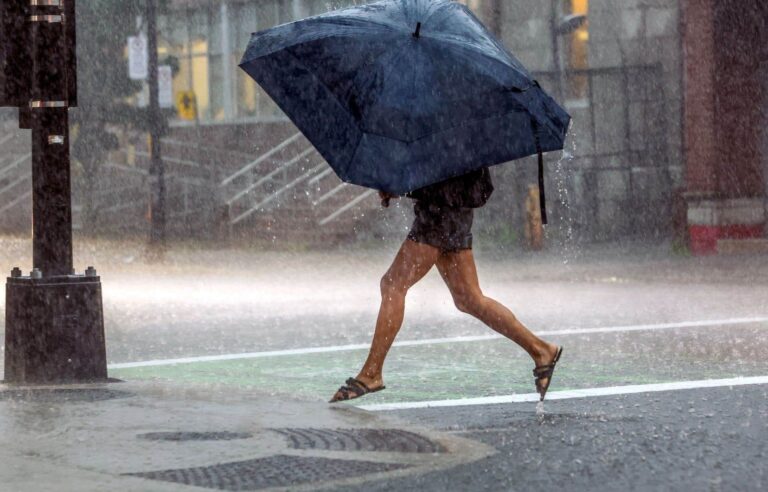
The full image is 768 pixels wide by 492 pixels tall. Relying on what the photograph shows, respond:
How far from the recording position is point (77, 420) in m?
8.77

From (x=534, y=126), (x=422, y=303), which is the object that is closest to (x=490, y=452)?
(x=534, y=126)

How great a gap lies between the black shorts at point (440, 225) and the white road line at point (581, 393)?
3.57 ft

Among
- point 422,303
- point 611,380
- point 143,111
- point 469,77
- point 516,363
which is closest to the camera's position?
point 469,77

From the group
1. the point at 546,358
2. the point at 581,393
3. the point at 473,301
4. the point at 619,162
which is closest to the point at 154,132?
the point at 619,162

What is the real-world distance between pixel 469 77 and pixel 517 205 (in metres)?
20.9

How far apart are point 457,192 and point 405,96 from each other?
75cm

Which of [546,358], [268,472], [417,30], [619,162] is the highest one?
[619,162]

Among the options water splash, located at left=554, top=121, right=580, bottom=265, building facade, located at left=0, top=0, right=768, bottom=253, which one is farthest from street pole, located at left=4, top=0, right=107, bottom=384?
water splash, located at left=554, top=121, right=580, bottom=265

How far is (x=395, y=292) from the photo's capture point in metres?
9.30

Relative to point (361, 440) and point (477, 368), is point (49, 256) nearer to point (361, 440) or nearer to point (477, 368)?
point (361, 440)

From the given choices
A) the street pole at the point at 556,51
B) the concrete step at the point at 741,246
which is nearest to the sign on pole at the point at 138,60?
the street pole at the point at 556,51

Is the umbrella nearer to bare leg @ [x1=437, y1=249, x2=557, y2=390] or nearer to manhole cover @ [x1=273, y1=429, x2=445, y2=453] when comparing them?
bare leg @ [x1=437, y1=249, x2=557, y2=390]

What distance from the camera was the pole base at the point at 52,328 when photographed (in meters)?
10.2

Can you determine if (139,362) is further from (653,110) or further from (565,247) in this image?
(653,110)
